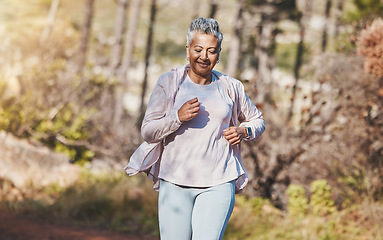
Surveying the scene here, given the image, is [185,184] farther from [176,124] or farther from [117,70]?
[117,70]

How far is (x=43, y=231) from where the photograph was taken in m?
6.45

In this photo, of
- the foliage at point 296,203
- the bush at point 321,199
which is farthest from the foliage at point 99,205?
the bush at point 321,199

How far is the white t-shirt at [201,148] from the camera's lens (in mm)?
2938

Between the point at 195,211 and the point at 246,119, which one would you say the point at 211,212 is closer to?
the point at 195,211

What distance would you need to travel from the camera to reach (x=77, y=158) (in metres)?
10.3

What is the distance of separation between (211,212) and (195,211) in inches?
3.8

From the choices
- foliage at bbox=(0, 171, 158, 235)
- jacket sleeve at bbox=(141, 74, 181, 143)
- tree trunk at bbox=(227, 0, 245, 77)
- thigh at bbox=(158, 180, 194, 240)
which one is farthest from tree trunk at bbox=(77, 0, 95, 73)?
thigh at bbox=(158, 180, 194, 240)

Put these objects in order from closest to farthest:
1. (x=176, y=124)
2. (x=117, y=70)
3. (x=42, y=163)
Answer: (x=176, y=124), (x=42, y=163), (x=117, y=70)

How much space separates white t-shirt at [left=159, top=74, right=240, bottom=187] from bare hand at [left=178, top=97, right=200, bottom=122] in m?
0.15

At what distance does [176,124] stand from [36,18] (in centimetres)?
4469

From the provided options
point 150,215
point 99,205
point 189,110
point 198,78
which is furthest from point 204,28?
point 99,205

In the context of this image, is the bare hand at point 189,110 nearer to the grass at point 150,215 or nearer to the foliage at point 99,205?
the grass at point 150,215

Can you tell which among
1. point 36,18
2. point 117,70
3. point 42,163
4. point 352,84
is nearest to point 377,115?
point 352,84

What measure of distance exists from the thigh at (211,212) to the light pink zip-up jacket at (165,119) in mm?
196
